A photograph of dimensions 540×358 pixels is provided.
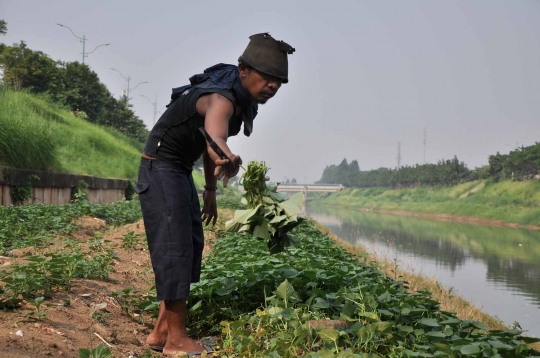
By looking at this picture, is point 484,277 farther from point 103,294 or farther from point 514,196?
point 514,196

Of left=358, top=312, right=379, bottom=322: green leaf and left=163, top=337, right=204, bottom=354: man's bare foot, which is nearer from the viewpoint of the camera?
left=358, top=312, right=379, bottom=322: green leaf

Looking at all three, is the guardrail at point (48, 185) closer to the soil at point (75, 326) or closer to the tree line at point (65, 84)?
the tree line at point (65, 84)

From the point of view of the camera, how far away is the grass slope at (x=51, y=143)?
43.2 feet

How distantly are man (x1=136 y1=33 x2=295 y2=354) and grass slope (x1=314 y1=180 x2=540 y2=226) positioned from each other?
125 ft

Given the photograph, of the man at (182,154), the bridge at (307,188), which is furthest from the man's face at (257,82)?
the bridge at (307,188)

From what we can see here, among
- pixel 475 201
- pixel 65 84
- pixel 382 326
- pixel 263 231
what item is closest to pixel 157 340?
pixel 263 231

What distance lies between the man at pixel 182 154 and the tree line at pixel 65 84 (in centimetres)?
1881

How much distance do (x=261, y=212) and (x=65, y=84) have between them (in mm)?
29682

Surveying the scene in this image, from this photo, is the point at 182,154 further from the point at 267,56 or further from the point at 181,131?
the point at 267,56

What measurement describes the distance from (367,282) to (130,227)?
21.6 ft

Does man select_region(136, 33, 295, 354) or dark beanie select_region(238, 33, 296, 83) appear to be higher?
dark beanie select_region(238, 33, 296, 83)

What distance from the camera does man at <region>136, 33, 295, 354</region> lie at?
360cm

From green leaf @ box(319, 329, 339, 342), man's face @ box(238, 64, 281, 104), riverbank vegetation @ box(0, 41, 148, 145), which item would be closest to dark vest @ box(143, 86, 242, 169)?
man's face @ box(238, 64, 281, 104)

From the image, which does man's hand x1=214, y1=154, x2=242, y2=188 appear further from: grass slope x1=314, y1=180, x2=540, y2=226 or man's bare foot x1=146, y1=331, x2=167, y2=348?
grass slope x1=314, y1=180, x2=540, y2=226
